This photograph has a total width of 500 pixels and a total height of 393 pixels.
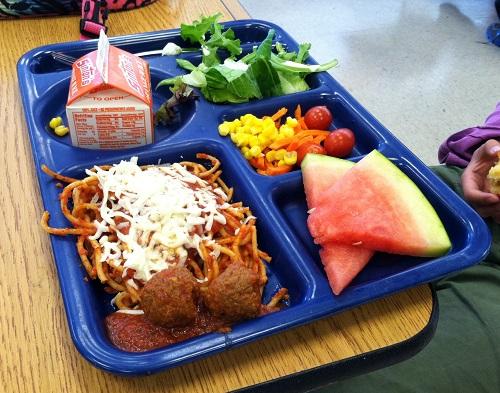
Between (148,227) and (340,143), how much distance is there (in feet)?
1.86

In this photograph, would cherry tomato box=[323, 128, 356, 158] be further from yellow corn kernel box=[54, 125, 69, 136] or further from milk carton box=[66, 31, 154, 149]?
yellow corn kernel box=[54, 125, 69, 136]

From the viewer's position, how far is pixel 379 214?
1021 millimetres

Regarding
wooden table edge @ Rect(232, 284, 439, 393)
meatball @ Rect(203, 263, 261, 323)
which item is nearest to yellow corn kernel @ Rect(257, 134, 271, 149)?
meatball @ Rect(203, 263, 261, 323)

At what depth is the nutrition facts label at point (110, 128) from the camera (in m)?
1.13

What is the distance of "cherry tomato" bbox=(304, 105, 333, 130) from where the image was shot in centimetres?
133

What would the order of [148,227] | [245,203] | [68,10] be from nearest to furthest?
[148,227] → [245,203] → [68,10]

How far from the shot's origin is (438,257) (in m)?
0.99

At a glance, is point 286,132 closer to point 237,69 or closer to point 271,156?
point 271,156

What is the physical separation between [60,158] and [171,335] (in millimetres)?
512

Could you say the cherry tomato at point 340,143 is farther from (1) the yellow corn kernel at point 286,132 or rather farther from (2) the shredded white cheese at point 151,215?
(2) the shredded white cheese at point 151,215

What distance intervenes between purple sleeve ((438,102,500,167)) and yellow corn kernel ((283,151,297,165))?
23.0 inches

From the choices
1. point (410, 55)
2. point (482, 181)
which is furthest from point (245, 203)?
point (410, 55)

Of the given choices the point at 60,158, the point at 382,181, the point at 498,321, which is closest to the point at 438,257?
the point at 382,181

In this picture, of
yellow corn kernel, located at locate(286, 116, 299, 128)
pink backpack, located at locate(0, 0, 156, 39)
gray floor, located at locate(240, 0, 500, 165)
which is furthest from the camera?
gray floor, located at locate(240, 0, 500, 165)
